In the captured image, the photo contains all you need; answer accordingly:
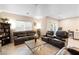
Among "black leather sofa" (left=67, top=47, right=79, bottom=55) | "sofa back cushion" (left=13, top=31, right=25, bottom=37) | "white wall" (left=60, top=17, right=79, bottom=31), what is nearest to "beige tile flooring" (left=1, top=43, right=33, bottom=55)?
"sofa back cushion" (left=13, top=31, right=25, bottom=37)

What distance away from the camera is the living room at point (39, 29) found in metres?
1.94

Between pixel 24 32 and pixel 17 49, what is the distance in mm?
409

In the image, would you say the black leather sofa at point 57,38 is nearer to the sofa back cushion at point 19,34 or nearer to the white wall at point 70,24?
the white wall at point 70,24

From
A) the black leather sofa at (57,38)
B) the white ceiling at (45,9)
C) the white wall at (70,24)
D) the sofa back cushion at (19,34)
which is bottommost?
the black leather sofa at (57,38)

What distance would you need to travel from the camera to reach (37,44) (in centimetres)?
204

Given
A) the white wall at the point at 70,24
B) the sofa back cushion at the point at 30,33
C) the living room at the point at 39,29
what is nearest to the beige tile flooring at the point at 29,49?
the living room at the point at 39,29

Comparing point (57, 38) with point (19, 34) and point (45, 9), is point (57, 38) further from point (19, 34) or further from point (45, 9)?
point (19, 34)

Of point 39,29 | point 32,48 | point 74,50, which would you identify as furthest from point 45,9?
point 74,50

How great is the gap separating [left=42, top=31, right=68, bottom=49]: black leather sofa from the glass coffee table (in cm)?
9

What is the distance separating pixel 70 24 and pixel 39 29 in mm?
718

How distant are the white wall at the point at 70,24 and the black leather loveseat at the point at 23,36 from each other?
27.5 inches

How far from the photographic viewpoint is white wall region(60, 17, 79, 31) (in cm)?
196
